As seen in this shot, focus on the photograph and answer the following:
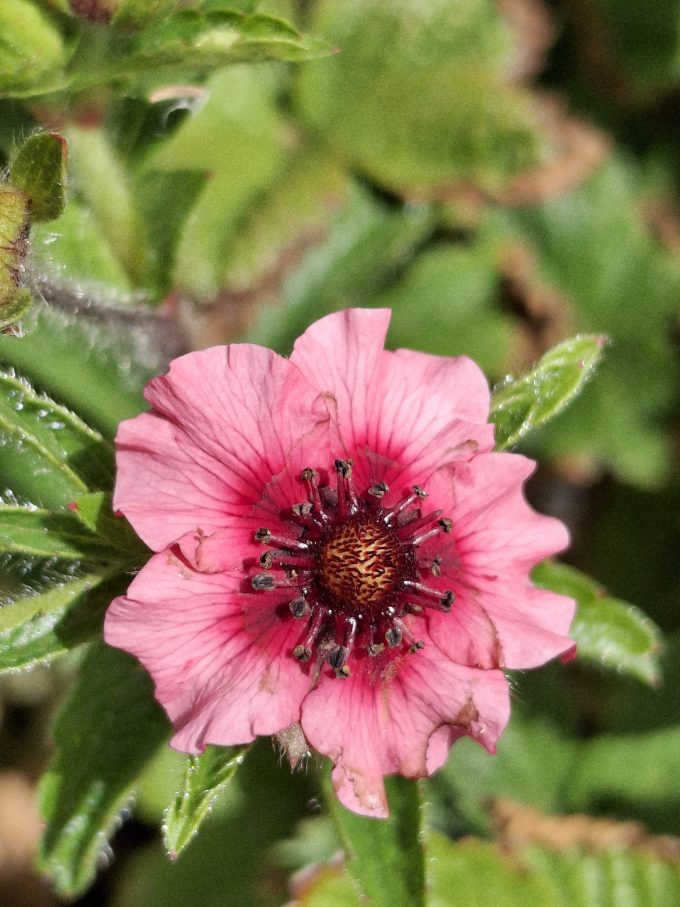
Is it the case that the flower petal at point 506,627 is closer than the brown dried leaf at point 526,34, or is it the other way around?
the flower petal at point 506,627

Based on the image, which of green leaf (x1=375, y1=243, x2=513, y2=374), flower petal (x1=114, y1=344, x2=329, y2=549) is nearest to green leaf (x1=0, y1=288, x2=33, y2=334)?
flower petal (x1=114, y1=344, x2=329, y2=549)

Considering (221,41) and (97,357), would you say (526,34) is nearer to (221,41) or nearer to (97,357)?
(97,357)

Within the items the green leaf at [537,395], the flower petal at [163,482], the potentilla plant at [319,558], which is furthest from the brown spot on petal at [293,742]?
the green leaf at [537,395]

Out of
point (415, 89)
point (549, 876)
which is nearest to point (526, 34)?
point (415, 89)

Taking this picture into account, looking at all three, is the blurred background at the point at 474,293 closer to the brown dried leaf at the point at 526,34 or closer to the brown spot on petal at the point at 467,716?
the brown dried leaf at the point at 526,34

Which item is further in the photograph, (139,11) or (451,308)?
(451,308)

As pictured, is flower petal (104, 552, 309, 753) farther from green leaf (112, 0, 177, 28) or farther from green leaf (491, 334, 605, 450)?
green leaf (112, 0, 177, 28)

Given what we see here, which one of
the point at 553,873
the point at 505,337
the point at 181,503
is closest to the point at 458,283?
the point at 505,337
